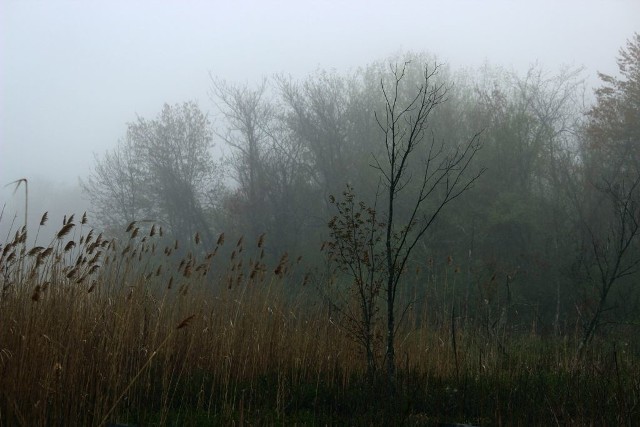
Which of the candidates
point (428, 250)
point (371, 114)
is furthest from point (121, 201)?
point (428, 250)

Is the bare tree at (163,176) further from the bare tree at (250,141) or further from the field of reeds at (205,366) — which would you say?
the field of reeds at (205,366)

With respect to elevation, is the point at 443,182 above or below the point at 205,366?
above

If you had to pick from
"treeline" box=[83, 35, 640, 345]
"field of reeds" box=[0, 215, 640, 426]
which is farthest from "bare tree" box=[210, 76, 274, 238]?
"field of reeds" box=[0, 215, 640, 426]

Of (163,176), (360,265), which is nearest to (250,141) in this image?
(163,176)

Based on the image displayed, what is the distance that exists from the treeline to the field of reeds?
287 inches

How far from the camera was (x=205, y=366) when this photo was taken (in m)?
5.55

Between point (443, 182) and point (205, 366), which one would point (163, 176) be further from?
point (205, 366)

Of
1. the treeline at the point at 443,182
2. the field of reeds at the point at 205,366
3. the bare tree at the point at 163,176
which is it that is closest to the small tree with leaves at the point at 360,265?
the field of reeds at the point at 205,366

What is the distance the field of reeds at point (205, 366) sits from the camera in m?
3.93

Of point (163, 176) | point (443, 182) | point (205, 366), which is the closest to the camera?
point (205, 366)

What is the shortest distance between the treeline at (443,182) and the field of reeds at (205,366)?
7.28 m

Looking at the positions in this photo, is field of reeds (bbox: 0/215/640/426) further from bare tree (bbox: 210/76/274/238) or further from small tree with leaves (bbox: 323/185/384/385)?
bare tree (bbox: 210/76/274/238)

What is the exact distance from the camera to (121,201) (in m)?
25.5

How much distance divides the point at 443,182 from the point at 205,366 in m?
13.0
